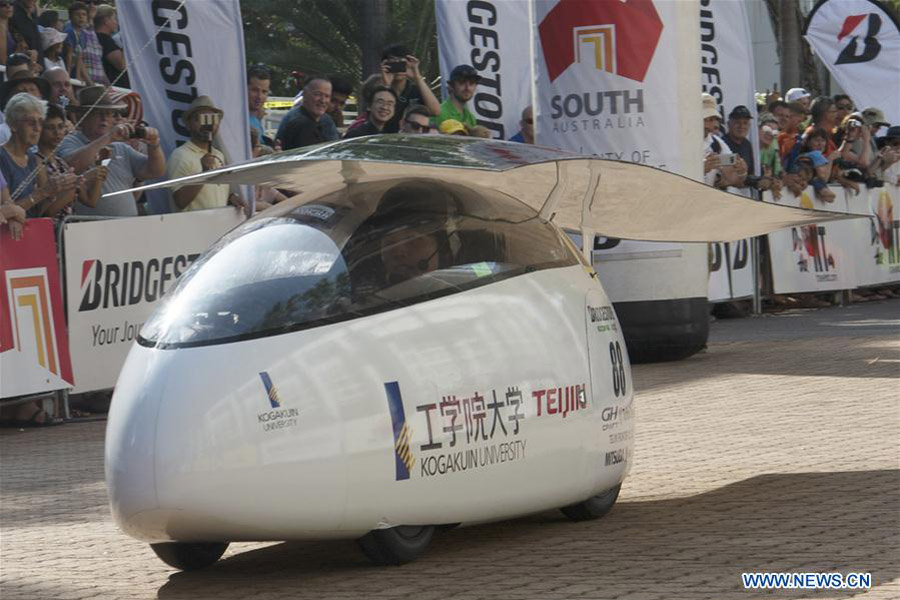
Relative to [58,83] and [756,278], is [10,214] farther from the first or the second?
[756,278]

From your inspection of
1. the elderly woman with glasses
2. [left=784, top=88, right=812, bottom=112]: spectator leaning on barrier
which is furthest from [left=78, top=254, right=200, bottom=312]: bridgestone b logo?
[left=784, top=88, right=812, bottom=112]: spectator leaning on barrier

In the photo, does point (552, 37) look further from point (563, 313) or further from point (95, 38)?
point (563, 313)

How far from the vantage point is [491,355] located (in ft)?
25.7

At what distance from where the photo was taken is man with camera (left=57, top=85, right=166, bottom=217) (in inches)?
545

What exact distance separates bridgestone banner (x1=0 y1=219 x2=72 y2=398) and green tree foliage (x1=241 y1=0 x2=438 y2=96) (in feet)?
52.2

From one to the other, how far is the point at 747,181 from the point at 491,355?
13.4 meters

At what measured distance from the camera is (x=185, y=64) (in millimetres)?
15734

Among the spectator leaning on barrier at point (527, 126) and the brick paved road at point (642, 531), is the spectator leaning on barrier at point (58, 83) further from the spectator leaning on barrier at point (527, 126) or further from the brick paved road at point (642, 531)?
the spectator leaning on barrier at point (527, 126)

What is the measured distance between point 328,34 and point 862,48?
362 inches

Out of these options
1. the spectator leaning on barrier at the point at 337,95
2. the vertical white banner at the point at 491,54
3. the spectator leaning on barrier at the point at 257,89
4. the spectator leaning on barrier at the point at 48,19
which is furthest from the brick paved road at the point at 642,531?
the vertical white banner at the point at 491,54

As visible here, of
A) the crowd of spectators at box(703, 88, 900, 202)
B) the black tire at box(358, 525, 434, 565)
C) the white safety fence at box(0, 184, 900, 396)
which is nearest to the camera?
the black tire at box(358, 525, 434, 565)

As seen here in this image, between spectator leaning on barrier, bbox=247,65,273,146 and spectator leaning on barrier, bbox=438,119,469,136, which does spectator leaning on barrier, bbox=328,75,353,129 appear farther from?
spectator leaning on barrier, bbox=438,119,469,136

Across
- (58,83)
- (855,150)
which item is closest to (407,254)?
(58,83)

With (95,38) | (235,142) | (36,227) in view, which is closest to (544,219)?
(36,227)
